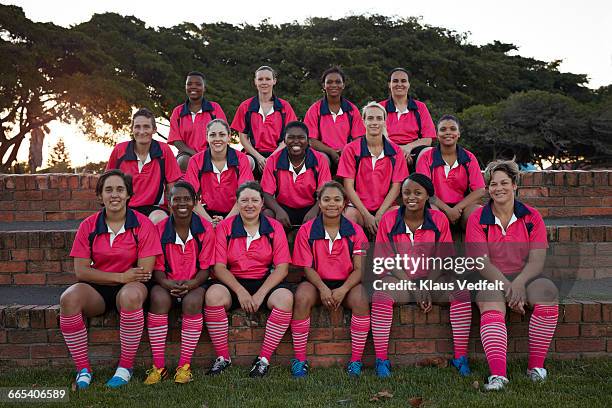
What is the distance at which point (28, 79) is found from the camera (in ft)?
53.5

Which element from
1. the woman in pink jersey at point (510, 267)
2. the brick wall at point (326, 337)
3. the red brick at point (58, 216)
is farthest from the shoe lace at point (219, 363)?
the red brick at point (58, 216)

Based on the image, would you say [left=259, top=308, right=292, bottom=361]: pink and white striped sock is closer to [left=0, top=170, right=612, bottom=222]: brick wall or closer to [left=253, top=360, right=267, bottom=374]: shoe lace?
[left=253, top=360, right=267, bottom=374]: shoe lace

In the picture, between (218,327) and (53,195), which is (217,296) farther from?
(53,195)

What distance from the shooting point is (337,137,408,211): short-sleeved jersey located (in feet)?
16.8

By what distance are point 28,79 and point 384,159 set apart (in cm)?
1397

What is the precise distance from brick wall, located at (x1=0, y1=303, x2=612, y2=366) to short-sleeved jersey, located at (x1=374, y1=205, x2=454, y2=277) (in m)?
0.38

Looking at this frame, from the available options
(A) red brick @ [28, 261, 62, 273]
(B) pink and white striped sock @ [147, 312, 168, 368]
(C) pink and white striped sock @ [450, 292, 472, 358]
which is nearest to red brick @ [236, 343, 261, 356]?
(B) pink and white striped sock @ [147, 312, 168, 368]

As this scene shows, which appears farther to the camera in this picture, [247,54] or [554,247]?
[247,54]

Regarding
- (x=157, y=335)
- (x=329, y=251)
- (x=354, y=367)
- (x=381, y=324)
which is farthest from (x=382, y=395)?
(x=157, y=335)

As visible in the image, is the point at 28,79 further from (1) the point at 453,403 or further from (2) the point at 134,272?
(1) the point at 453,403

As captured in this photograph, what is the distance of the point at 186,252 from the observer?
168 inches


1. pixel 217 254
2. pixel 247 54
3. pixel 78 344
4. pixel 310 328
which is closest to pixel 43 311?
pixel 78 344

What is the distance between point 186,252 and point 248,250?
422mm

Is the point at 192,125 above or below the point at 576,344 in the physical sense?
above
